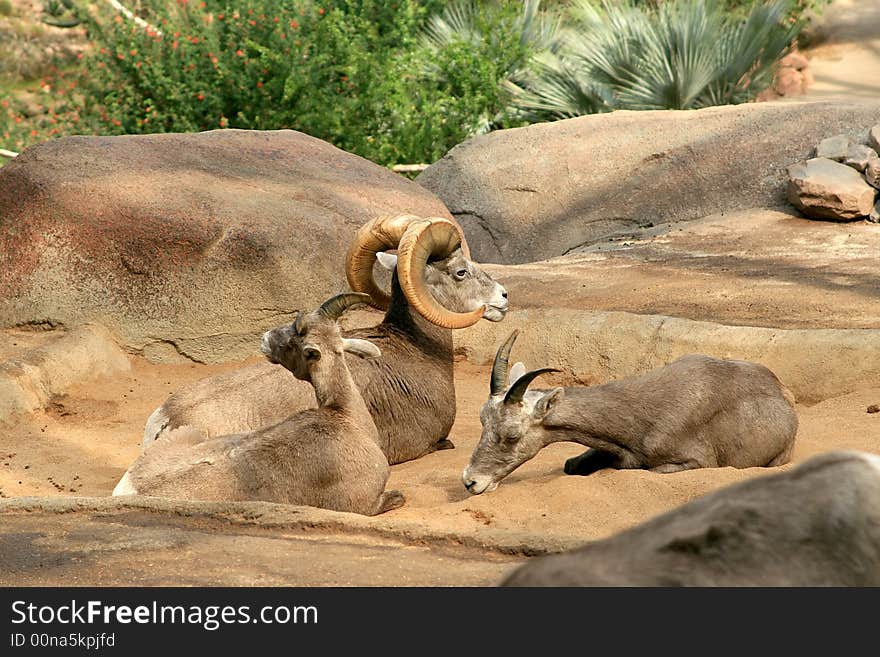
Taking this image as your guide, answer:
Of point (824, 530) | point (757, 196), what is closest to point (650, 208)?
point (757, 196)

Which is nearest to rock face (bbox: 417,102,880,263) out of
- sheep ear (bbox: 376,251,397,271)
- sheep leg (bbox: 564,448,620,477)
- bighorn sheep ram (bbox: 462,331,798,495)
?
sheep ear (bbox: 376,251,397,271)

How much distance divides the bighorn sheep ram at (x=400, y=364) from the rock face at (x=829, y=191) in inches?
247

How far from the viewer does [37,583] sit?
490 centimetres

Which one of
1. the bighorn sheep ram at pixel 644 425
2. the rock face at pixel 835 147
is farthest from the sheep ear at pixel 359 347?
the rock face at pixel 835 147

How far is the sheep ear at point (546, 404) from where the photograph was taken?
25.2 feet

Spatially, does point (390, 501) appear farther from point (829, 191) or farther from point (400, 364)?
point (829, 191)

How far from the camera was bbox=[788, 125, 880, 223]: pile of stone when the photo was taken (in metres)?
14.4

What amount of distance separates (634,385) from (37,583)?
161 inches

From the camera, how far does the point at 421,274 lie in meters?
9.11

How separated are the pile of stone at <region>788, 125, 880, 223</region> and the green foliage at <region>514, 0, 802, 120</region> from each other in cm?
566

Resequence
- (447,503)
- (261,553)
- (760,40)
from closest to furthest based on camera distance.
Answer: (261,553) → (447,503) → (760,40)

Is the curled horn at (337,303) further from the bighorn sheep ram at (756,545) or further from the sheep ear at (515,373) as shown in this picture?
the bighorn sheep ram at (756,545)

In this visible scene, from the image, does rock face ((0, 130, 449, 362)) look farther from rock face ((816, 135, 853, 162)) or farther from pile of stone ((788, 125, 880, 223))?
rock face ((816, 135, 853, 162))
